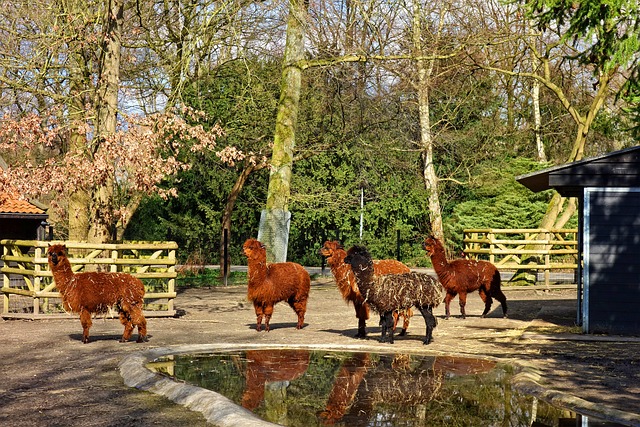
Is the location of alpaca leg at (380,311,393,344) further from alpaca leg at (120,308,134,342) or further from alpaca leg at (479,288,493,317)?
alpaca leg at (479,288,493,317)

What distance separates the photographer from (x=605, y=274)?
15391 millimetres

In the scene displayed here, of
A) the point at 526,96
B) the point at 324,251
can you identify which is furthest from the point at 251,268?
the point at 526,96

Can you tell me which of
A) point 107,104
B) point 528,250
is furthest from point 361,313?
point 528,250

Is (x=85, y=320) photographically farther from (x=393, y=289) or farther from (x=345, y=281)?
(x=393, y=289)

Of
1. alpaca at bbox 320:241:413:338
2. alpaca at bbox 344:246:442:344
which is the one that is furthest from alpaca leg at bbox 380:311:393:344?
alpaca at bbox 320:241:413:338

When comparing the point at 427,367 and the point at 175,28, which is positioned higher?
the point at 175,28

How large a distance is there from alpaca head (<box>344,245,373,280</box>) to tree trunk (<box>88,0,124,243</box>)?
25.2 feet

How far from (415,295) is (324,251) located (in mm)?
1783

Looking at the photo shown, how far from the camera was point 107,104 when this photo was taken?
62.8 ft

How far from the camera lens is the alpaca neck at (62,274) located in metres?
12.9

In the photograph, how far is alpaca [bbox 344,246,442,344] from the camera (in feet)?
42.4

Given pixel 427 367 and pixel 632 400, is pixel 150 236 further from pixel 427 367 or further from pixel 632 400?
pixel 632 400

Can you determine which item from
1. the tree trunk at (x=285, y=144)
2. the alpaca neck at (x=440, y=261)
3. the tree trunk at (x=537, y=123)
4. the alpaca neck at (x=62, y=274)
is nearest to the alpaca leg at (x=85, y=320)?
the alpaca neck at (x=62, y=274)

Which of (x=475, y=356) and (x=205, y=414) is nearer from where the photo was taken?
(x=205, y=414)
